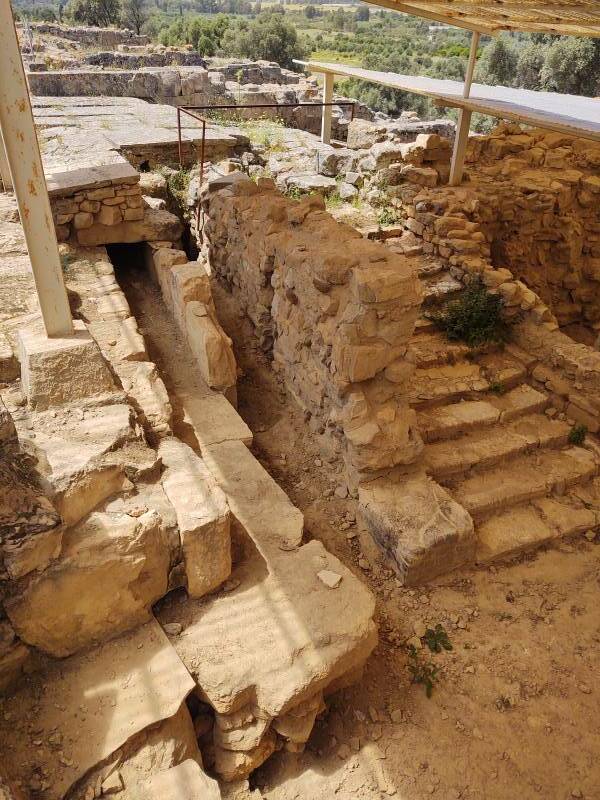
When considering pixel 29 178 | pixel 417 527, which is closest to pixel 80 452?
pixel 29 178

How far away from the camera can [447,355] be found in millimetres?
5785

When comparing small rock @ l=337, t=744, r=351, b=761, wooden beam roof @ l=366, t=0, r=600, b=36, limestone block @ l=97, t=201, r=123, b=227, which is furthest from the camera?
limestone block @ l=97, t=201, r=123, b=227

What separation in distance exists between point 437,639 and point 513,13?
585 centimetres

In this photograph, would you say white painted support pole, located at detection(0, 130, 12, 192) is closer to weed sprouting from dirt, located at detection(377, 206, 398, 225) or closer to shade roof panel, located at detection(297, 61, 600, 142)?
weed sprouting from dirt, located at detection(377, 206, 398, 225)

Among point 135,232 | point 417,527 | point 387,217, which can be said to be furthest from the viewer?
point 387,217

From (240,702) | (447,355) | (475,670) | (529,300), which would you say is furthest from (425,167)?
(240,702)

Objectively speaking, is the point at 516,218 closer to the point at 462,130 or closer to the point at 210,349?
the point at 462,130

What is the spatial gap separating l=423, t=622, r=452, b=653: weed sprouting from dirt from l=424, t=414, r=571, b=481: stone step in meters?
1.26

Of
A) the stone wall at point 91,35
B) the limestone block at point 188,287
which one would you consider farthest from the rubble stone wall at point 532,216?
the stone wall at point 91,35

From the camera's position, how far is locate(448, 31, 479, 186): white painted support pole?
7677 millimetres

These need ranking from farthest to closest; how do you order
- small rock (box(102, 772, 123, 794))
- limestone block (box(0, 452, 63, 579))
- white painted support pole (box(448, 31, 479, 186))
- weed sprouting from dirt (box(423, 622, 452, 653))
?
white painted support pole (box(448, 31, 479, 186))
weed sprouting from dirt (box(423, 622, 452, 653))
limestone block (box(0, 452, 63, 579))
small rock (box(102, 772, 123, 794))

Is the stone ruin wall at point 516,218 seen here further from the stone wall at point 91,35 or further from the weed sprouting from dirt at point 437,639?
the stone wall at point 91,35

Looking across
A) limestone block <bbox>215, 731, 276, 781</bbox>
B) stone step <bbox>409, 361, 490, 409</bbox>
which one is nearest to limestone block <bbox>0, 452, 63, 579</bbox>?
limestone block <bbox>215, 731, 276, 781</bbox>

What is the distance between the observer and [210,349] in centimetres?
473
